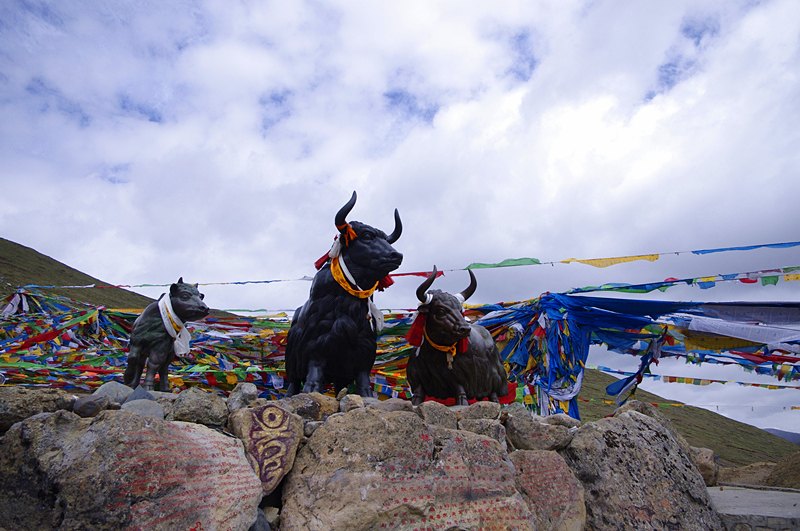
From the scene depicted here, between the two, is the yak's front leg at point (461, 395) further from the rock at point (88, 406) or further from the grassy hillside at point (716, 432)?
the grassy hillside at point (716, 432)

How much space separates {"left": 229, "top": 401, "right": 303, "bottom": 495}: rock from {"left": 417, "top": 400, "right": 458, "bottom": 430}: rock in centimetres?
85

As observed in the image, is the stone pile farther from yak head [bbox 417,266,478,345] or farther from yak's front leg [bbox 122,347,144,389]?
yak's front leg [bbox 122,347,144,389]

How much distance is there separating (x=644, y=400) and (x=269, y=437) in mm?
9206

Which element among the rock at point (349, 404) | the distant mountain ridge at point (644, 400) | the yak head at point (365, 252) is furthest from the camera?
the distant mountain ridge at point (644, 400)

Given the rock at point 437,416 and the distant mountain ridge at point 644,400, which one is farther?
the distant mountain ridge at point 644,400

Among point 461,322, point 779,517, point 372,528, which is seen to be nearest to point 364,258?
point 461,322

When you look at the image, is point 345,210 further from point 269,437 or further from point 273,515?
point 273,515

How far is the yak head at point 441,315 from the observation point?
5.46 metres

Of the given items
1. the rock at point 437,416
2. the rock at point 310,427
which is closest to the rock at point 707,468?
the rock at point 437,416

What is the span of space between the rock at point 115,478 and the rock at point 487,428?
4.84 ft

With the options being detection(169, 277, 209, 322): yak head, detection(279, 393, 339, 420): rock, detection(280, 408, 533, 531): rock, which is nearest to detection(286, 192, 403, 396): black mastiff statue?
detection(169, 277, 209, 322): yak head

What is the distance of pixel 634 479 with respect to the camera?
3.76 meters

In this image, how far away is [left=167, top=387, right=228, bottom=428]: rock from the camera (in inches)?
118

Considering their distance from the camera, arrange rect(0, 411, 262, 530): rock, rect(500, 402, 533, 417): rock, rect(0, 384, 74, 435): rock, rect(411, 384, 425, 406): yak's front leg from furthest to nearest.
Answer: rect(411, 384, 425, 406): yak's front leg, rect(500, 402, 533, 417): rock, rect(0, 384, 74, 435): rock, rect(0, 411, 262, 530): rock
